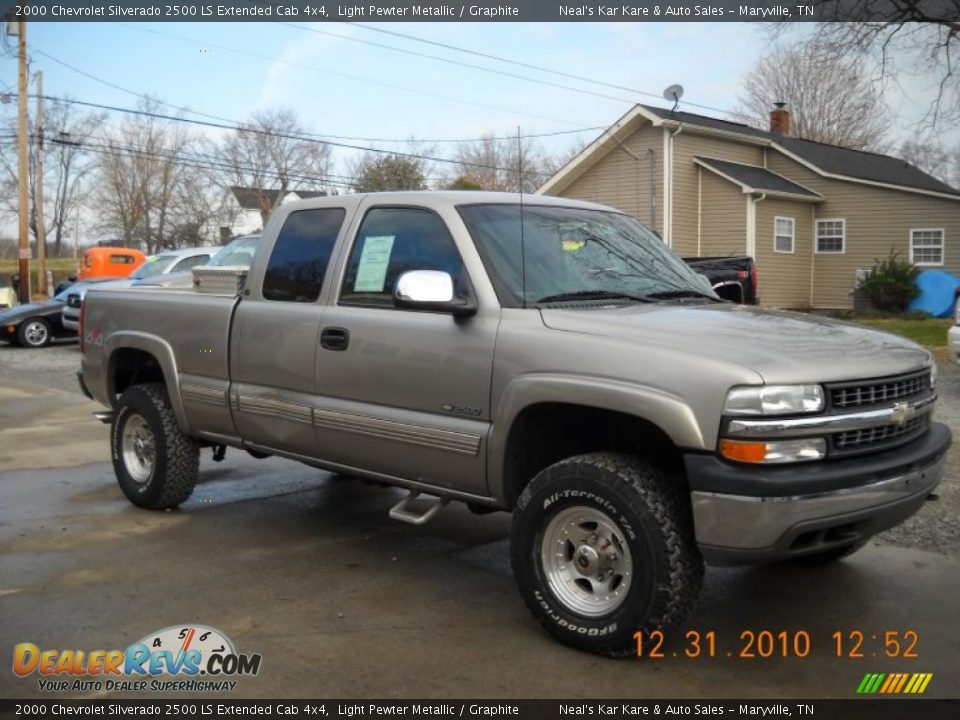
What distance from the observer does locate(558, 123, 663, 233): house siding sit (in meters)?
25.2

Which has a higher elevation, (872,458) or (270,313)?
(270,313)

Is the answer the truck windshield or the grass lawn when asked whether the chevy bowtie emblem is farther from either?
the grass lawn

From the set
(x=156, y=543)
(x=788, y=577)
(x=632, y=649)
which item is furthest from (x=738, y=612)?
(x=156, y=543)

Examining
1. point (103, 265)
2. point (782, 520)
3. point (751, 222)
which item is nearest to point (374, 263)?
point (782, 520)

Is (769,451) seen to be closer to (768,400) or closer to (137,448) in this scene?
(768,400)

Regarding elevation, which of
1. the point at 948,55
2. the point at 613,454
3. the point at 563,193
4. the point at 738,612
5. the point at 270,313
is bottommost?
the point at 738,612

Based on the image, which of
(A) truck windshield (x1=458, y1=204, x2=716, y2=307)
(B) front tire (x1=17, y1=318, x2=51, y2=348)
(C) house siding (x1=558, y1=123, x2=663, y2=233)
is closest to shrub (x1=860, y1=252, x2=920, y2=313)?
(C) house siding (x1=558, y1=123, x2=663, y2=233)

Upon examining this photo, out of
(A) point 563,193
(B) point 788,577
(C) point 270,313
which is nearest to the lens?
(B) point 788,577

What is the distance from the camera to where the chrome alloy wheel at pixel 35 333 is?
19.0 m

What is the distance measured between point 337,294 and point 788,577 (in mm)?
2851

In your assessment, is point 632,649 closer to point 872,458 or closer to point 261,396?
point 872,458

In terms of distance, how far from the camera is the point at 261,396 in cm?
539

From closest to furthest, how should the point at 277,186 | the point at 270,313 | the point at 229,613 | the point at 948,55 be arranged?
the point at 229,613
the point at 270,313
the point at 948,55
the point at 277,186

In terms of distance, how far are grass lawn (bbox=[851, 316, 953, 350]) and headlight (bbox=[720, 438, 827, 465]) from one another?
1235 centimetres
